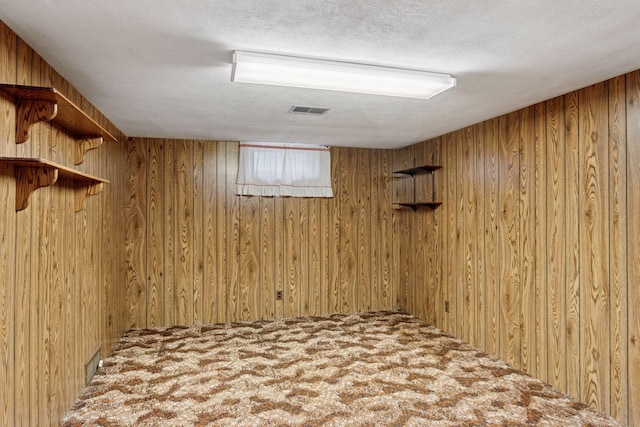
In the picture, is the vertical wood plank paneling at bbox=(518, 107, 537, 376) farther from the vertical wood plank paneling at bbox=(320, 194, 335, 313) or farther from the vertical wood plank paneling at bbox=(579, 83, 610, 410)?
the vertical wood plank paneling at bbox=(320, 194, 335, 313)

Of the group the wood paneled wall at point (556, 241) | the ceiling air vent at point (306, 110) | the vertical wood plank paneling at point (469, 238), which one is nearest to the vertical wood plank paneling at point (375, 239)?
the wood paneled wall at point (556, 241)

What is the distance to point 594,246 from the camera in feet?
9.32

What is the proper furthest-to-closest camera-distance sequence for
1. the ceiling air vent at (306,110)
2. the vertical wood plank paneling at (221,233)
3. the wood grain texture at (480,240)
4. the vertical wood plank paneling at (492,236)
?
1. the vertical wood plank paneling at (221,233)
2. the wood grain texture at (480,240)
3. the vertical wood plank paneling at (492,236)
4. the ceiling air vent at (306,110)

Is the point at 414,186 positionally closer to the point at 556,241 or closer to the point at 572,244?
the point at 556,241

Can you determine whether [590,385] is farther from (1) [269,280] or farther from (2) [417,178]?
(1) [269,280]

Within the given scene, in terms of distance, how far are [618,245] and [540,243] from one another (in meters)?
0.65

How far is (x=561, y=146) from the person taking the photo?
309cm

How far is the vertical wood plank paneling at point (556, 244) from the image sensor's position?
10.1 feet

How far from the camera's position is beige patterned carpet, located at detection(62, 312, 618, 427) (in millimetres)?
2695

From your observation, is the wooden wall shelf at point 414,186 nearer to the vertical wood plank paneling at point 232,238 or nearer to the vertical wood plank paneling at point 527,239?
the vertical wood plank paneling at point 527,239

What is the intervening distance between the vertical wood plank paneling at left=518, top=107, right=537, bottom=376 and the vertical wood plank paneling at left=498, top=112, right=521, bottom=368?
1.9 inches

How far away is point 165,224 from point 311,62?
3299 millimetres

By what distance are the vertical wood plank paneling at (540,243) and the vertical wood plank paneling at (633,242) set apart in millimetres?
663

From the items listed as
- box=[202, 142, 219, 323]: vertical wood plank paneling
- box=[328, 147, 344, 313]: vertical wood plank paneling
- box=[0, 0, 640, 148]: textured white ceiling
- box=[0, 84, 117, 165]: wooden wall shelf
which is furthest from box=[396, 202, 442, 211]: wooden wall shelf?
box=[0, 84, 117, 165]: wooden wall shelf
